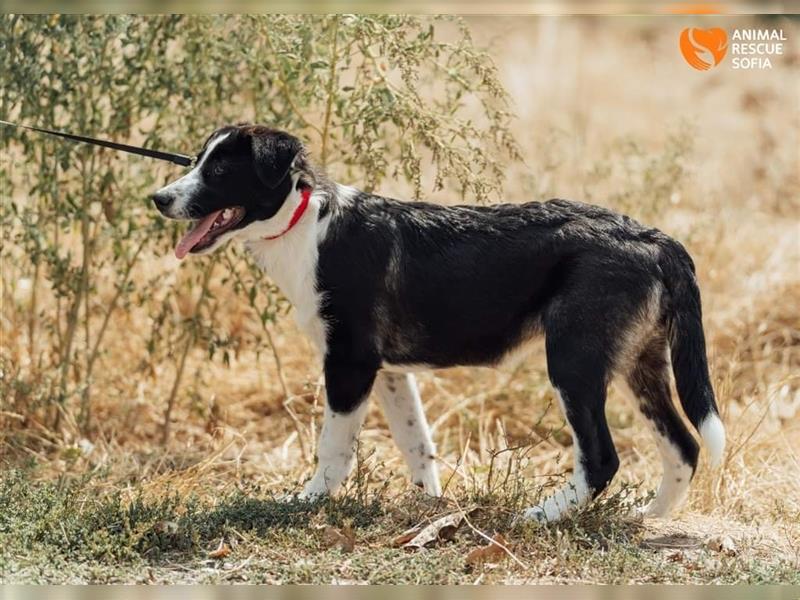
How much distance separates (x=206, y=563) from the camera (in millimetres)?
5281

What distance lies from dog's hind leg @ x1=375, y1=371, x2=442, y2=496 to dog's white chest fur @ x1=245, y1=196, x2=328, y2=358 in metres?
0.50

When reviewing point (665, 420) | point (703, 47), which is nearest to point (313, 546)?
point (665, 420)

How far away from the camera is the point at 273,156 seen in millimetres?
5699

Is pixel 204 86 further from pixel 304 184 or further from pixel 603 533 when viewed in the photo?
pixel 603 533

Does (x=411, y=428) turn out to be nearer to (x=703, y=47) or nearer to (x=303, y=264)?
(x=303, y=264)

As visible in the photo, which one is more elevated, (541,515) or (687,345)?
(687,345)

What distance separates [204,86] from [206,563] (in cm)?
316

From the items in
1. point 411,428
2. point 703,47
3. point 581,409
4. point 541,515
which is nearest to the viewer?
point 581,409

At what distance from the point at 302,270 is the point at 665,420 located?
71.3 inches

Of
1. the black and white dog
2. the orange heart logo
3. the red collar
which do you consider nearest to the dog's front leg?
the black and white dog

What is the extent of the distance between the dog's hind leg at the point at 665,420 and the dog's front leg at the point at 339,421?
123 centimetres

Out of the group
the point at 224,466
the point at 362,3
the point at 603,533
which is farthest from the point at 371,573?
the point at 362,3

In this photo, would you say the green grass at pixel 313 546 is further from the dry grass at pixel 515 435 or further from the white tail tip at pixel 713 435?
the white tail tip at pixel 713 435

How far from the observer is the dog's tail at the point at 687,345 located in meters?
5.61
